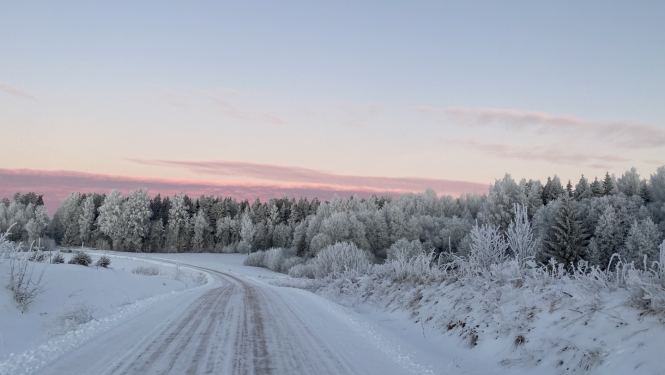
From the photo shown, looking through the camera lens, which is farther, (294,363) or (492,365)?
(492,365)

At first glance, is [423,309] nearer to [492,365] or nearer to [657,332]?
[492,365]

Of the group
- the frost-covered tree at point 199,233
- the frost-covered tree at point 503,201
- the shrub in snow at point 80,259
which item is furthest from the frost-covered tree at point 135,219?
the frost-covered tree at point 503,201

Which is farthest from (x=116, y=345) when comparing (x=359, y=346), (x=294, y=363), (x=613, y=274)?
(x=613, y=274)

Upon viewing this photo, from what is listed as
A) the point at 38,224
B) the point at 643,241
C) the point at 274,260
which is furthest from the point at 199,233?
the point at 643,241

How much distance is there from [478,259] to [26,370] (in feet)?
38.1

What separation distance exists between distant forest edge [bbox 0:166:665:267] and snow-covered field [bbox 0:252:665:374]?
44693 millimetres

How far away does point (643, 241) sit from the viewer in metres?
42.2

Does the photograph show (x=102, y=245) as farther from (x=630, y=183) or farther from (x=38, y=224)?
(x=630, y=183)

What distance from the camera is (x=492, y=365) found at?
7.09 m

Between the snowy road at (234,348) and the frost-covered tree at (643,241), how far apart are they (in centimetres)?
4449

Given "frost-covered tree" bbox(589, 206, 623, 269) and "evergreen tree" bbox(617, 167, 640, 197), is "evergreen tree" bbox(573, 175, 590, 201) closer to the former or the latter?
"evergreen tree" bbox(617, 167, 640, 197)

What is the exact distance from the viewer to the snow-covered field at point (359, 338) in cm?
577

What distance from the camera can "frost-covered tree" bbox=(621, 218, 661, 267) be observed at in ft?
137

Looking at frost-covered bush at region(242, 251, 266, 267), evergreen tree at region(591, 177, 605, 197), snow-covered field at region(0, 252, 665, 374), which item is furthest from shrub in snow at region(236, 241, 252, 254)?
snow-covered field at region(0, 252, 665, 374)
